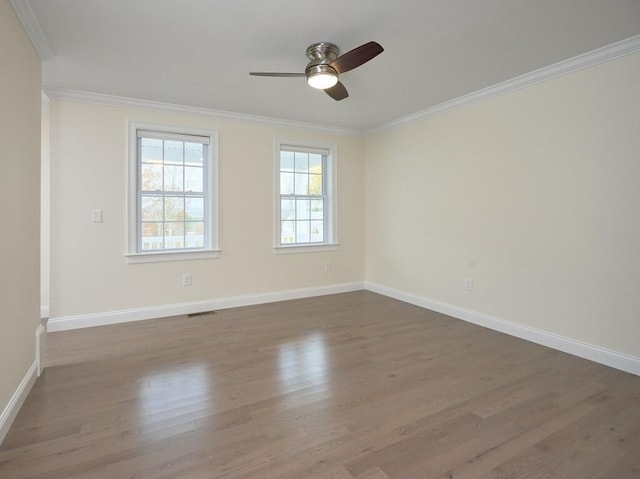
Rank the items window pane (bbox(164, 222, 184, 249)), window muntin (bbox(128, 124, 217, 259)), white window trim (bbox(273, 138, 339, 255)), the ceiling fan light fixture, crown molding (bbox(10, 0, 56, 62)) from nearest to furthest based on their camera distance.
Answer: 1. crown molding (bbox(10, 0, 56, 62))
2. the ceiling fan light fixture
3. window muntin (bbox(128, 124, 217, 259))
4. window pane (bbox(164, 222, 184, 249))
5. white window trim (bbox(273, 138, 339, 255))

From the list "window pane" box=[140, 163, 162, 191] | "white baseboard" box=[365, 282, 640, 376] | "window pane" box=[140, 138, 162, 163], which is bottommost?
"white baseboard" box=[365, 282, 640, 376]

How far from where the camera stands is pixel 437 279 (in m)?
4.28

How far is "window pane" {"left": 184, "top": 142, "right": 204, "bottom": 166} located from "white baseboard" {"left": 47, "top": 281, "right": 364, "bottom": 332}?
174cm

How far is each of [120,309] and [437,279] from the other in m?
3.72

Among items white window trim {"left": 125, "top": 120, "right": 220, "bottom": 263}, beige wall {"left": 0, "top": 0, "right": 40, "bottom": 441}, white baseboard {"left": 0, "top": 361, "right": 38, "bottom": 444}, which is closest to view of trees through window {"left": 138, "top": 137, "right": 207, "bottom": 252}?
white window trim {"left": 125, "top": 120, "right": 220, "bottom": 263}

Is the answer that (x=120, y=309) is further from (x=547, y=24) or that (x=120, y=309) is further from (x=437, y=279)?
(x=547, y=24)

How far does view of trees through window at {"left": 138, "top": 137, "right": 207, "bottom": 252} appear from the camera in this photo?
406 cm

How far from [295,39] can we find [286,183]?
8.18 feet

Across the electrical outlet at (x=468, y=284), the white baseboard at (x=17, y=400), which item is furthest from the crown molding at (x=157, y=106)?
the electrical outlet at (x=468, y=284)

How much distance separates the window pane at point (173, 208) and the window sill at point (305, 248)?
4.21ft

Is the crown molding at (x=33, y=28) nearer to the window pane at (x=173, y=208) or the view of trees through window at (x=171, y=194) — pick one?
Answer: the view of trees through window at (x=171, y=194)

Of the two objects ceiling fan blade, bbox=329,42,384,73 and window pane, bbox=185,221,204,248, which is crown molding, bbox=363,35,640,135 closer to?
ceiling fan blade, bbox=329,42,384,73

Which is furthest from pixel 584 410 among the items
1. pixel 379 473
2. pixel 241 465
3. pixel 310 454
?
pixel 241 465

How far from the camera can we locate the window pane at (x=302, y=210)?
5.07 m
